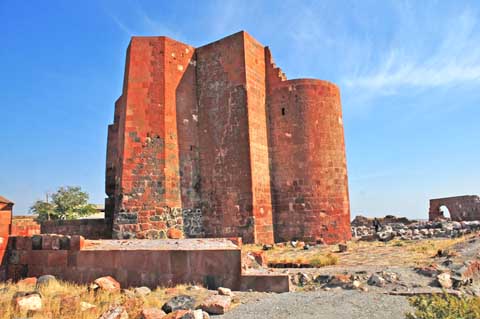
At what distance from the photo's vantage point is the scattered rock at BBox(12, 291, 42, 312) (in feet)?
18.7

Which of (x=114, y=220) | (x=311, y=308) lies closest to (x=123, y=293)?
(x=311, y=308)

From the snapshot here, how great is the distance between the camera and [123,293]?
22.9ft

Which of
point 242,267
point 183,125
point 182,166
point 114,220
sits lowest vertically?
point 242,267

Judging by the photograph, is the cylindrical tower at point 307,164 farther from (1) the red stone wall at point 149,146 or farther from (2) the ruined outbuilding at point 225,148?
(1) the red stone wall at point 149,146

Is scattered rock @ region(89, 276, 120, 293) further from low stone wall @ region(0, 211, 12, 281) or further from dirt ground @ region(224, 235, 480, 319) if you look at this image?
low stone wall @ region(0, 211, 12, 281)

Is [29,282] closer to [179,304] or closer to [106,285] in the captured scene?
[106,285]

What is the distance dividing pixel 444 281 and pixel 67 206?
122ft

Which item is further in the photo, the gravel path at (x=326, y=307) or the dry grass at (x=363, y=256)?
the dry grass at (x=363, y=256)

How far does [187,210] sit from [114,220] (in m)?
2.78

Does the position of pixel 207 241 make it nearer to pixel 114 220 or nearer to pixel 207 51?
pixel 114 220

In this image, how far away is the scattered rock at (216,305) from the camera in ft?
18.4

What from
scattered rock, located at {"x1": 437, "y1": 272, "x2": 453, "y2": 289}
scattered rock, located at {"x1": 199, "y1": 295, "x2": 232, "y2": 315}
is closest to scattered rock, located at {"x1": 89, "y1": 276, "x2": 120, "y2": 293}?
scattered rock, located at {"x1": 199, "y1": 295, "x2": 232, "y2": 315}

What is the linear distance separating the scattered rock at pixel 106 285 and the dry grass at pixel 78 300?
0.51 ft

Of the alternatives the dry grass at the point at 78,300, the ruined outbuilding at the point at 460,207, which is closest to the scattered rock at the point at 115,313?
the dry grass at the point at 78,300
